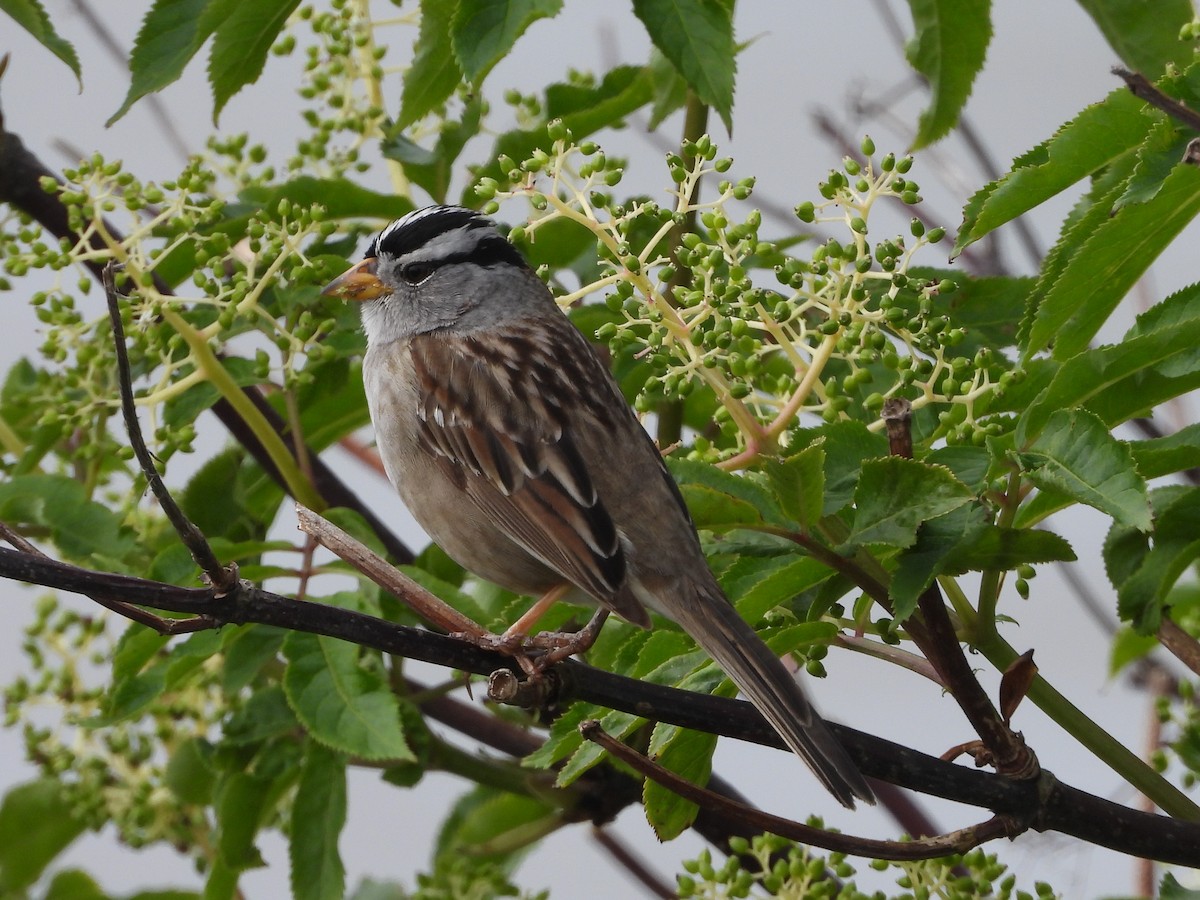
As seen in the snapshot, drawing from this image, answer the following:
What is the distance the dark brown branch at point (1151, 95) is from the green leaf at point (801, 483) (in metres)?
0.43

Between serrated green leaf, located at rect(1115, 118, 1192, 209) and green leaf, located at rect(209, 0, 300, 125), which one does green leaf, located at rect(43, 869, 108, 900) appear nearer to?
green leaf, located at rect(209, 0, 300, 125)

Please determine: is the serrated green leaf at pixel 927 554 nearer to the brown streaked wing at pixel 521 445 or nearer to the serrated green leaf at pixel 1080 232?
the serrated green leaf at pixel 1080 232

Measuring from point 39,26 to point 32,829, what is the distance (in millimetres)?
1402

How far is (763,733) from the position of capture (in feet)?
4.58

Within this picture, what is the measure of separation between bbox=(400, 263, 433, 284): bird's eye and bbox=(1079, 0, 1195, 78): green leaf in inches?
45.9

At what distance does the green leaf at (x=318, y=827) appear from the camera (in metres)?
2.00

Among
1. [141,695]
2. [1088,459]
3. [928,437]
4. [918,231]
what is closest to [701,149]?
[918,231]

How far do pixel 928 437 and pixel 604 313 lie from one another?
2.03 feet

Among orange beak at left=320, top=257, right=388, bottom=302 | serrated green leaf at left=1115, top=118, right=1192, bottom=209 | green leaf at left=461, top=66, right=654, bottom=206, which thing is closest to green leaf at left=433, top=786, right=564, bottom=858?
orange beak at left=320, top=257, right=388, bottom=302

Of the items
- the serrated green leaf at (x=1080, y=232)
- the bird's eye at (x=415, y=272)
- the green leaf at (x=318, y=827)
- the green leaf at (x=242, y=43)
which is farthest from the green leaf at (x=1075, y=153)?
the bird's eye at (x=415, y=272)

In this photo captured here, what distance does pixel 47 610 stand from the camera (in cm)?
253

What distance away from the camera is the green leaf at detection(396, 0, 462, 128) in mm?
2061

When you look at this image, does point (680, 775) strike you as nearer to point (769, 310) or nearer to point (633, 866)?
point (769, 310)

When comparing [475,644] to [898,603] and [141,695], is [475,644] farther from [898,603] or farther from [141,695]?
[141,695]
